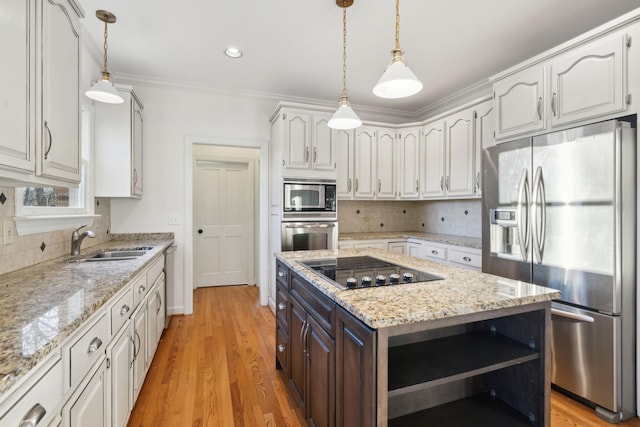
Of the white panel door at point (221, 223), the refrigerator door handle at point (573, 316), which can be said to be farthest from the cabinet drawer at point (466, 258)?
the white panel door at point (221, 223)

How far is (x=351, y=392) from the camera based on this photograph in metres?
1.19

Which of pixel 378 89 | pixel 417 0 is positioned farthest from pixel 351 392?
pixel 417 0

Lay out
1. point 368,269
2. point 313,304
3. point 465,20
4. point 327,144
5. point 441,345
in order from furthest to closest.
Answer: point 327,144
point 465,20
point 368,269
point 313,304
point 441,345

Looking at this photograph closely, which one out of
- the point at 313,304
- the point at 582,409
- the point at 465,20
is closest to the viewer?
the point at 313,304

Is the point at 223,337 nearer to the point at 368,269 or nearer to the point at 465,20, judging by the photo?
the point at 368,269

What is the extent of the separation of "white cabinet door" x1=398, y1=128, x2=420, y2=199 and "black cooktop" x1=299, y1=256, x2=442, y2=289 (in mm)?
2204

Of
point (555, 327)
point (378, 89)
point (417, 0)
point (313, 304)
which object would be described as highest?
point (417, 0)

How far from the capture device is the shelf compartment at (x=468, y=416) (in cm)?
135

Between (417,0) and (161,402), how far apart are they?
326 cm

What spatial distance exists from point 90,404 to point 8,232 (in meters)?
1.16

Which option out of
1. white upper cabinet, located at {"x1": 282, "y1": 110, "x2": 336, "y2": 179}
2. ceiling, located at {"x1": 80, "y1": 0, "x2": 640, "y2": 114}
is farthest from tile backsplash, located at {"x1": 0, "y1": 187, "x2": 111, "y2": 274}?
white upper cabinet, located at {"x1": 282, "y1": 110, "x2": 336, "y2": 179}

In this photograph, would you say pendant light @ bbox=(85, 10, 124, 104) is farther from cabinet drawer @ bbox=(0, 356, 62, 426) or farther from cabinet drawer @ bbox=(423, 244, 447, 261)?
cabinet drawer @ bbox=(423, 244, 447, 261)

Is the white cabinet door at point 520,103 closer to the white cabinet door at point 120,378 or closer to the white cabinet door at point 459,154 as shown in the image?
the white cabinet door at point 459,154

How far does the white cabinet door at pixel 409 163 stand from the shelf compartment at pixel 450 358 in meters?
2.76
